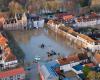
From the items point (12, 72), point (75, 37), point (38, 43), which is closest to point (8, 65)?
point (12, 72)

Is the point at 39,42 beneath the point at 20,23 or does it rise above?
beneath

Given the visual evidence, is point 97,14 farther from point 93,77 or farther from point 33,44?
point 93,77

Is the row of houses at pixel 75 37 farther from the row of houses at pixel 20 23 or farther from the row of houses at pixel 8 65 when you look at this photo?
the row of houses at pixel 8 65

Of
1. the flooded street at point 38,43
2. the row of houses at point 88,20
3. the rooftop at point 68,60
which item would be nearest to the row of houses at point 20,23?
the flooded street at point 38,43

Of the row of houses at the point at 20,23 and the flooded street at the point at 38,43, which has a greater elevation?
the row of houses at the point at 20,23

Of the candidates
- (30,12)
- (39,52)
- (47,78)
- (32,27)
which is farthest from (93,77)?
(30,12)

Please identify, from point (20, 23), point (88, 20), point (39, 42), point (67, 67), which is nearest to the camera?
point (67, 67)

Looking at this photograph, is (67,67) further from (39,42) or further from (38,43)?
(39,42)

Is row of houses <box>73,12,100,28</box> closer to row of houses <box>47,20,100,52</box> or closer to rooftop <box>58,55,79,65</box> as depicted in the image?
row of houses <box>47,20,100,52</box>
